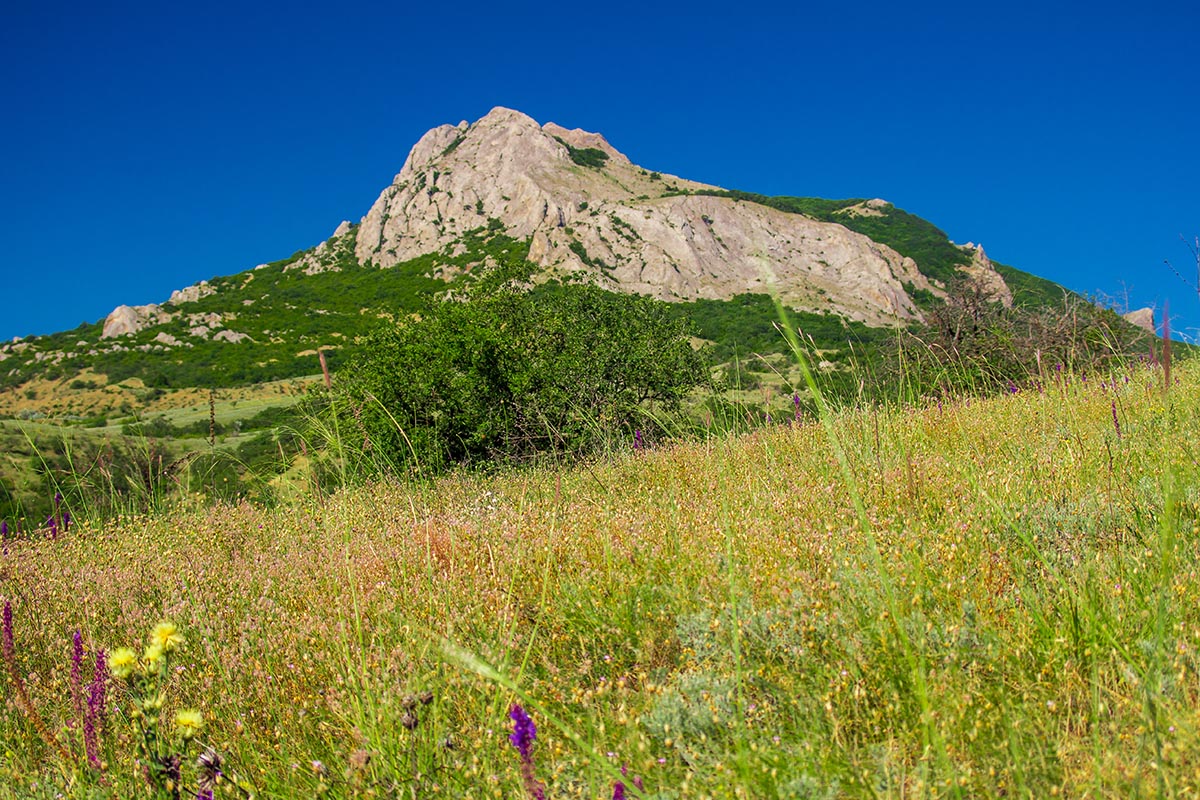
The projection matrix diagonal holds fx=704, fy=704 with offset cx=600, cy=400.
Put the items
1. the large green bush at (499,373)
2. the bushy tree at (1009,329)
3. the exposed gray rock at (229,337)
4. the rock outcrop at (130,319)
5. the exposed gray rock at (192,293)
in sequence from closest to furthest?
the bushy tree at (1009,329)
the large green bush at (499,373)
the exposed gray rock at (229,337)
the rock outcrop at (130,319)
the exposed gray rock at (192,293)

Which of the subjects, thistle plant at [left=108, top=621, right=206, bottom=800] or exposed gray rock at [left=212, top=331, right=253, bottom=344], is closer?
thistle plant at [left=108, top=621, right=206, bottom=800]

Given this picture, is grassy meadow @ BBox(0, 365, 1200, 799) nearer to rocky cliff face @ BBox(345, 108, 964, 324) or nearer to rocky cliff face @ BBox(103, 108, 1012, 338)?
rocky cliff face @ BBox(103, 108, 1012, 338)

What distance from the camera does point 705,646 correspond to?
2404 millimetres

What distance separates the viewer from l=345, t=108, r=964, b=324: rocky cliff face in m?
105

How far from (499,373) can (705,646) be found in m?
17.5

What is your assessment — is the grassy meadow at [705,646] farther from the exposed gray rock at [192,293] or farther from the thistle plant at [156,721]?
the exposed gray rock at [192,293]

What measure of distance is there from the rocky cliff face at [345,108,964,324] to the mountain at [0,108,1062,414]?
0.36 meters

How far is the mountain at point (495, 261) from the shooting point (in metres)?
82.0

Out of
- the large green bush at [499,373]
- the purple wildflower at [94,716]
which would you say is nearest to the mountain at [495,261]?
the large green bush at [499,373]

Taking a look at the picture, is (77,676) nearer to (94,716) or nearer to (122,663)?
(94,716)

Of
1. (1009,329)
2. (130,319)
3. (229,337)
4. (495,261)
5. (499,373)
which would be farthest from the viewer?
(130,319)

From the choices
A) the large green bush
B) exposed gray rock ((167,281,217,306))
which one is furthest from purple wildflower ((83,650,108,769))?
exposed gray rock ((167,281,217,306))

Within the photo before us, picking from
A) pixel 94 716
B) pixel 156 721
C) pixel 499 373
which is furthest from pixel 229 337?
pixel 156 721

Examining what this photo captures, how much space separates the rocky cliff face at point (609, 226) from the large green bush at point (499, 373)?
2705 inches
